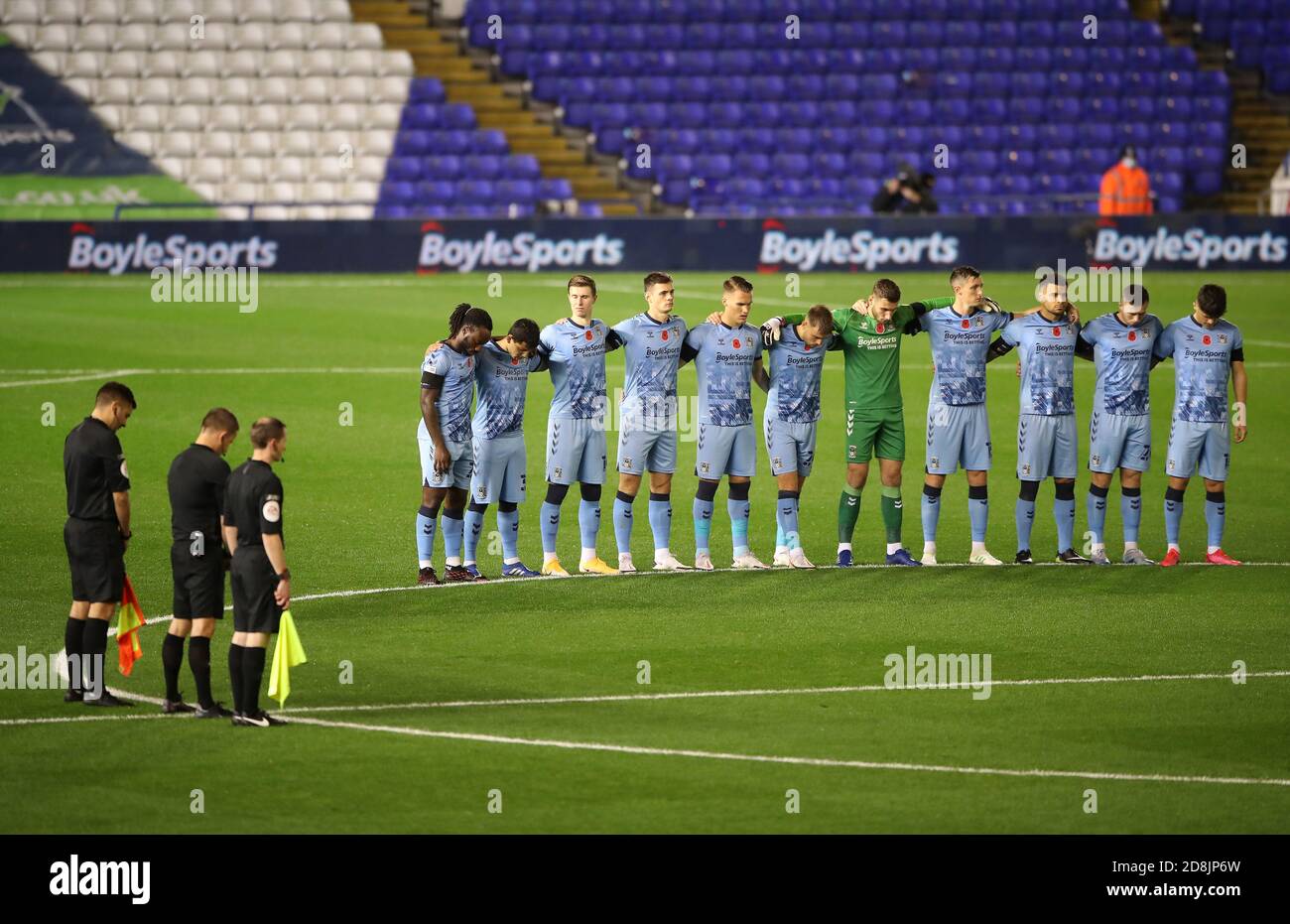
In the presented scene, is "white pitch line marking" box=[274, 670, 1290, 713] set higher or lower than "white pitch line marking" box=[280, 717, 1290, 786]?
higher

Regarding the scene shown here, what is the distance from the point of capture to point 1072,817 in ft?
29.0

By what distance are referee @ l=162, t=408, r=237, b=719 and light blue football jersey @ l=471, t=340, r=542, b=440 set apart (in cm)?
372

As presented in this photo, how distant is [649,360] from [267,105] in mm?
28755

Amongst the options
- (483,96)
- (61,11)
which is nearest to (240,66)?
(61,11)

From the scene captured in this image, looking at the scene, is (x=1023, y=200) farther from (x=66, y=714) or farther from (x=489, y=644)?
(x=66, y=714)

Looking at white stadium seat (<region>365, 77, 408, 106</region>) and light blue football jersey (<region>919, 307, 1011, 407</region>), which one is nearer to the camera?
light blue football jersey (<region>919, 307, 1011, 407</region>)

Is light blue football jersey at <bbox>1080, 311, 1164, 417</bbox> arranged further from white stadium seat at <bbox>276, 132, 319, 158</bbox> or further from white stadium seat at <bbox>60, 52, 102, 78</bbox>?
white stadium seat at <bbox>60, 52, 102, 78</bbox>

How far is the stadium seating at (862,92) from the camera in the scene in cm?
4062

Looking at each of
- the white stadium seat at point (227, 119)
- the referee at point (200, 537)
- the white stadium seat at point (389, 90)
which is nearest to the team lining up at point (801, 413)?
the referee at point (200, 537)

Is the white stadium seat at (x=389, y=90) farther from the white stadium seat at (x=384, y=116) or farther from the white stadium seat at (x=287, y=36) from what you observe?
the white stadium seat at (x=287, y=36)

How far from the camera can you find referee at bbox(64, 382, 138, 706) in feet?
35.3

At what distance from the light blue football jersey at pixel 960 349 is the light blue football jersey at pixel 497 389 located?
10.4ft

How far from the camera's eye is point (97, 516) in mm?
10781

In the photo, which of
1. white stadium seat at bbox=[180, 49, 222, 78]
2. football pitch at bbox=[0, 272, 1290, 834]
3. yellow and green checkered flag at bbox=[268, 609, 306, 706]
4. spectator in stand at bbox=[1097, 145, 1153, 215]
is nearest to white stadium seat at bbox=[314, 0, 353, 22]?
white stadium seat at bbox=[180, 49, 222, 78]
